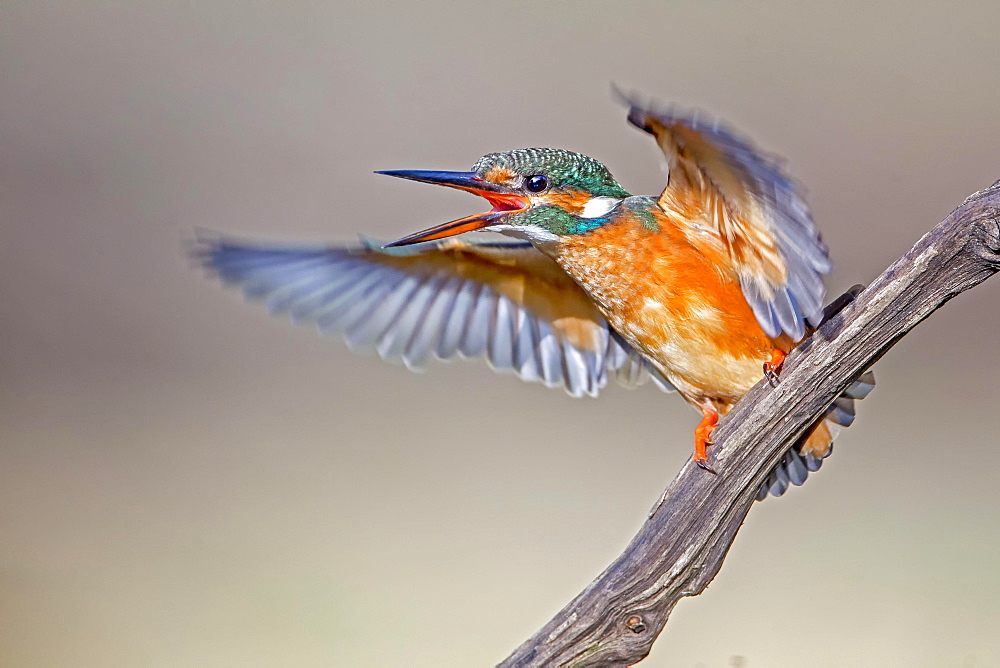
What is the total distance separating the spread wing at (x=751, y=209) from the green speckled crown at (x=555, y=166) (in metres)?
0.18

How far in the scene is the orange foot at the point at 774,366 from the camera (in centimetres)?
153

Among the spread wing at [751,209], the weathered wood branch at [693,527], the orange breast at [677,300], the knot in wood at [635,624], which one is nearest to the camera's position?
the spread wing at [751,209]

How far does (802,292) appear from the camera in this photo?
1534 millimetres

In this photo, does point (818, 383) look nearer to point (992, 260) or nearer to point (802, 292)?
point (802, 292)

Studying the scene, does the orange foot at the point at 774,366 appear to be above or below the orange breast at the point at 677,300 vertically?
below

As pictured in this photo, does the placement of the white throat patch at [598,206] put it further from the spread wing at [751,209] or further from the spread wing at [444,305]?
the spread wing at [444,305]

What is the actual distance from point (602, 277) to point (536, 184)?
226 millimetres

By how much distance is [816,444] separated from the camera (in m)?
1.88

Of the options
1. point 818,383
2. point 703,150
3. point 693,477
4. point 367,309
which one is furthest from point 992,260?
point 367,309

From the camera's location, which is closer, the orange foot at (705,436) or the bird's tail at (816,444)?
the orange foot at (705,436)

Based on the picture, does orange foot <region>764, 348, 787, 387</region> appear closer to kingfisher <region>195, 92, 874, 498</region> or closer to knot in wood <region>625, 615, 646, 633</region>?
kingfisher <region>195, 92, 874, 498</region>

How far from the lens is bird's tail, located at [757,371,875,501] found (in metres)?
1.80

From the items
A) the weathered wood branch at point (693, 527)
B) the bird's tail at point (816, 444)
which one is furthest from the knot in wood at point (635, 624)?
the bird's tail at point (816, 444)

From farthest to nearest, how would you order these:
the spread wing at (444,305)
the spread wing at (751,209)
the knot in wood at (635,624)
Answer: the spread wing at (444,305) < the knot in wood at (635,624) < the spread wing at (751,209)
